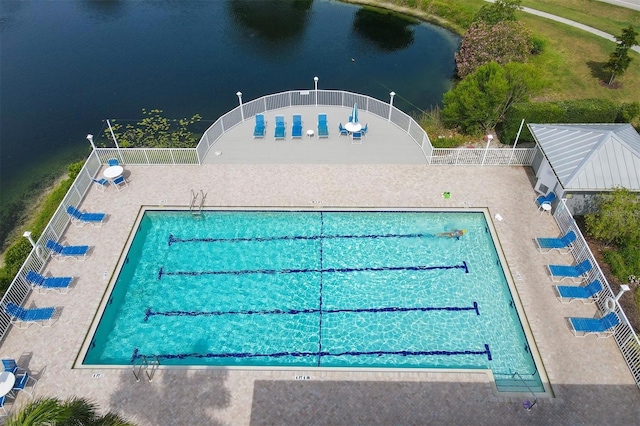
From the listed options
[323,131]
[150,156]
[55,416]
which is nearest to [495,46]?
[323,131]

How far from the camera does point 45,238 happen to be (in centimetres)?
1702

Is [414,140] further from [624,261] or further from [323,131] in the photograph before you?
[624,261]

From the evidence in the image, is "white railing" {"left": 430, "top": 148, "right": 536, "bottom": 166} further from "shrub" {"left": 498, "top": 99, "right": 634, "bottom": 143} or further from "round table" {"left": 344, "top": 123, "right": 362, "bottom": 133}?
"round table" {"left": 344, "top": 123, "right": 362, "bottom": 133}

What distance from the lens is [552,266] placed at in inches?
640

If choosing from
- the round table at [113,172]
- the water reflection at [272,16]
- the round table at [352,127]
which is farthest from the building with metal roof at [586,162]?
the water reflection at [272,16]

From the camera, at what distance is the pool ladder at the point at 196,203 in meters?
19.1

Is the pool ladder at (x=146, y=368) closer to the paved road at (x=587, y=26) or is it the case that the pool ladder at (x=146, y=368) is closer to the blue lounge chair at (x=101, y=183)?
the blue lounge chair at (x=101, y=183)

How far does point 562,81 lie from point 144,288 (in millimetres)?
28882

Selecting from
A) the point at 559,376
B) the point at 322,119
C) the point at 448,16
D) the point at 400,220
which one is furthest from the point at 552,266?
the point at 448,16

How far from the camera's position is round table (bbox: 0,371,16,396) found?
12570 millimetres

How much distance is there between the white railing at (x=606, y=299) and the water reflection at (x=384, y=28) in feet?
75.2

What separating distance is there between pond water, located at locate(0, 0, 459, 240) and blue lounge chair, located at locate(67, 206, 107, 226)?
7.15 m

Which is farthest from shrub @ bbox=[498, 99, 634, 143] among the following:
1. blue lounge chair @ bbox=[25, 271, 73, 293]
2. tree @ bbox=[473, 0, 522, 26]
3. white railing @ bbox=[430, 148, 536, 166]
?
blue lounge chair @ bbox=[25, 271, 73, 293]

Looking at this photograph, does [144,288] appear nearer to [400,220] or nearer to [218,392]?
[218,392]
